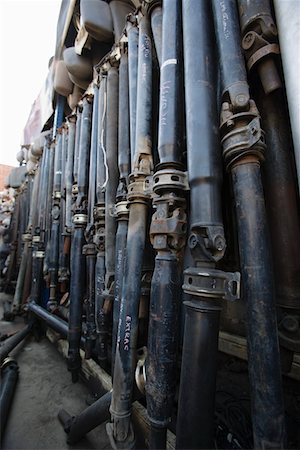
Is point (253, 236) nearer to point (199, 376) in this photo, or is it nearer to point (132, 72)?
point (199, 376)

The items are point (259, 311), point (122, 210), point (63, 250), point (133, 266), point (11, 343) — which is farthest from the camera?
point (63, 250)

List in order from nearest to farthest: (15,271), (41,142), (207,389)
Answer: (207,389) < (41,142) < (15,271)

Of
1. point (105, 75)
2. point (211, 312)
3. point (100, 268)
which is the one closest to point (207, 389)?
point (211, 312)

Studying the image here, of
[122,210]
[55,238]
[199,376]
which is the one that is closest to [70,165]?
[55,238]

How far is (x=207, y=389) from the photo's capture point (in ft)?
1.41

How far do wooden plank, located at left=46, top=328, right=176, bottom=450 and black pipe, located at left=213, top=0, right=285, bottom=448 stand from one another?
38cm

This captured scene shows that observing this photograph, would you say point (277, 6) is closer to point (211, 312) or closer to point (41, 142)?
point (211, 312)

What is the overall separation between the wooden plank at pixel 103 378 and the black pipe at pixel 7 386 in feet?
0.88

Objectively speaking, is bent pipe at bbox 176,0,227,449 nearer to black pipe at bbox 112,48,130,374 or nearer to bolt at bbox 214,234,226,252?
bolt at bbox 214,234,226,252

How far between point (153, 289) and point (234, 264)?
0.31 metres

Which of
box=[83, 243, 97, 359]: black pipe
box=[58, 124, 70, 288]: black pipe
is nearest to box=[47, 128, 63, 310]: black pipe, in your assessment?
box=[58, 124, 70, 288]: black pipe

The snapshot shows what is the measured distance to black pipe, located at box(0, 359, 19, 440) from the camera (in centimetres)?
86

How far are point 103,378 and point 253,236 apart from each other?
0.90 metres

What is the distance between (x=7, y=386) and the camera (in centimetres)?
103
